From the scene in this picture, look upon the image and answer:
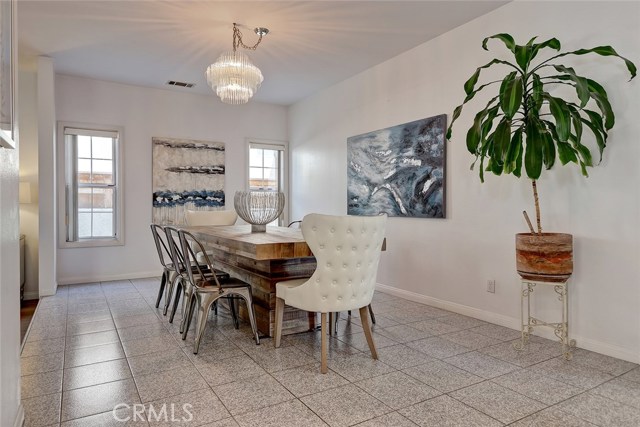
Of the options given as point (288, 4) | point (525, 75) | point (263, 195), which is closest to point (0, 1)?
point (263, 195)

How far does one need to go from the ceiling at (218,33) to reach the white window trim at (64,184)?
689 mm

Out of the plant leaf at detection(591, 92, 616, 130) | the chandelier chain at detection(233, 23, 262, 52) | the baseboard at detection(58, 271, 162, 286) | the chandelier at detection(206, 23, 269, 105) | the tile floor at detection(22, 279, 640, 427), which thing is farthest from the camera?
the baseboard at detection(58, 271, 162, 286)

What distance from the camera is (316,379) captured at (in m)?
2.40

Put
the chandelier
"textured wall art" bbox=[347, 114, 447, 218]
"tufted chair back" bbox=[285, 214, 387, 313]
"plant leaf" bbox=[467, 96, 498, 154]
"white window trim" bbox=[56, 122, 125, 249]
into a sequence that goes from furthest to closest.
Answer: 1. "white window trim" bbox=[56, 122, 125, 249]
2. "textured wall art" bbox=[347, 114, 447, 218]
3. the chandelier
4. "plant leaf" bbox=[467, 96, 498, 154]
5. "tufted chair back" bbox=[285, 214, 387, 313]

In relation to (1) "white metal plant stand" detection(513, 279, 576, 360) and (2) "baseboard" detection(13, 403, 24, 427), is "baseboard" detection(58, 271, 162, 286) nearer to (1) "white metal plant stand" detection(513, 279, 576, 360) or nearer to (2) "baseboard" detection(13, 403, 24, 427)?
(2) "baseboard" detection(13, 403, 24, 427)

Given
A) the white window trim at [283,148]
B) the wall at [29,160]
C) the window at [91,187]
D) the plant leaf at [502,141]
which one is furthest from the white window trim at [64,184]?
the plant leaf at [502,141]

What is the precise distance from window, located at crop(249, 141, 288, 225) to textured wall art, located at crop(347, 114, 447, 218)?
1.88 meters

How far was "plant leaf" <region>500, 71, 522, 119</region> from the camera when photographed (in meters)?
2.59

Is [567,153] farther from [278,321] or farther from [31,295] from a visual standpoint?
[31,295]

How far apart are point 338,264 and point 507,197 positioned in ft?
6.03

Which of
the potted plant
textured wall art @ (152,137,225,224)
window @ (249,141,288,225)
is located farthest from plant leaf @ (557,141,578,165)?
textured wall art @ (152,137,225,224)

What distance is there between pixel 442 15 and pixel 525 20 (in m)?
0.71

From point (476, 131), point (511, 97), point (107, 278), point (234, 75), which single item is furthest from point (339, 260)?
point (107, 278)

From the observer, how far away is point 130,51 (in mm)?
4535
